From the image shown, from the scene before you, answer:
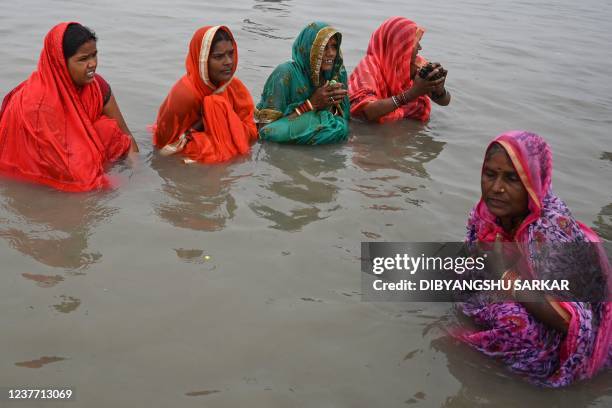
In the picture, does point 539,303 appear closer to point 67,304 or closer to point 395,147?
point 67,304

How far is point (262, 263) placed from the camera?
366 centimetres

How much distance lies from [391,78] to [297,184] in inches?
74.4

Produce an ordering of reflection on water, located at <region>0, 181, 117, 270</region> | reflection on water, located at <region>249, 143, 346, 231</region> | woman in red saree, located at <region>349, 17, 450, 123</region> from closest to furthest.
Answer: reflection on water, located at <region>0, 181, 117, 270</region>, reflection on water, located at <region>249, 143, 346, 231</region>, woman in red saree, located at <region>349, 17, 450, 123</region>

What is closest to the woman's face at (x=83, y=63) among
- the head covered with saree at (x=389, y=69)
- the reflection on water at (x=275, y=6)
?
the head covered with saree at (x=389, y=69)

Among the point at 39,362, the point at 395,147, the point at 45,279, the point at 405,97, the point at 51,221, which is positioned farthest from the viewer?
the point at 405,97

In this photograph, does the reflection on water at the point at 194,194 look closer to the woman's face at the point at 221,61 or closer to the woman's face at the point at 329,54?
the woman's face at the point at 221,61

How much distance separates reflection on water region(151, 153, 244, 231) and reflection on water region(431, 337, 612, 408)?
5.57 ft

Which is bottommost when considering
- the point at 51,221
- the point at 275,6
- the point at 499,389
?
the point at 499,389

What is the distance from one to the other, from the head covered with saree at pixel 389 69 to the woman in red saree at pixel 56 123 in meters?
2.52

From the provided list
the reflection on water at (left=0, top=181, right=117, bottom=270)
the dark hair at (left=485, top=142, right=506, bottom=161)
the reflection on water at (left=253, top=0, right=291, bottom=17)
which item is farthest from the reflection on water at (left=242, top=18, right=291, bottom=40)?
the dark hair at (left=485, top=142, right=506, bottom=161)

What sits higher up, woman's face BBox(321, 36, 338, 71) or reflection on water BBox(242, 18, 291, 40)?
reflection on water BBox(242, 18, 291, 40)

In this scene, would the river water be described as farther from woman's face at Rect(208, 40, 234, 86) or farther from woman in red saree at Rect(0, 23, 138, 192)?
woman's face at Rect(208, 40, 234, 86)

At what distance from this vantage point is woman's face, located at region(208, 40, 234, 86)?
4992mm

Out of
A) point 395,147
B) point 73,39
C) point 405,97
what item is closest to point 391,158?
point 395,147
